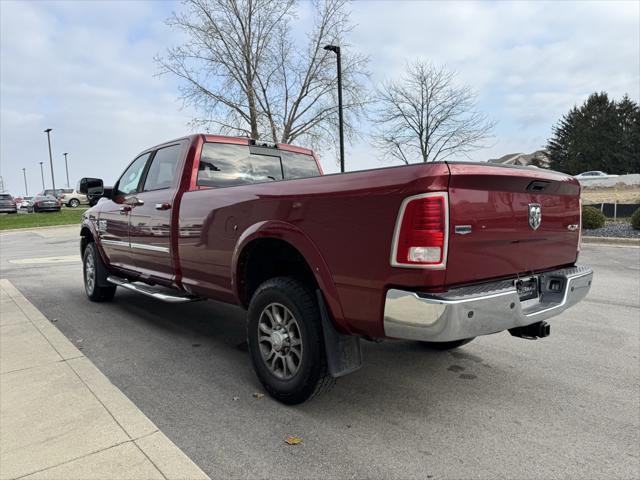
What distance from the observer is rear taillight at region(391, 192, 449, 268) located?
2373mm

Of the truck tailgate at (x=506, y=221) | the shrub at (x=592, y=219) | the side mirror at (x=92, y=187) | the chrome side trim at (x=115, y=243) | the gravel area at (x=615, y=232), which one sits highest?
the side mirror at (x=92, y=187)

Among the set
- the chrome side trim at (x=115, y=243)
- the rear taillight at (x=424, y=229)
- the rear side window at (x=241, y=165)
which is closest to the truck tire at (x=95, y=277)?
the chrome side trim at (x=115, y=243)

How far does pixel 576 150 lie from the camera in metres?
65.4

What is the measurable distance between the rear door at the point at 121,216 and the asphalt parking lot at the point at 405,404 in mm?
756

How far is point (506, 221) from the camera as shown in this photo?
9.02 ft

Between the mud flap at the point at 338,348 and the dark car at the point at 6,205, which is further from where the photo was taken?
the dark car at the point at 6,205

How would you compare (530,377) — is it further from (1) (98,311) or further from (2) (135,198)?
(1) (98,311)

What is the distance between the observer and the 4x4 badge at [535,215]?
9.62 ft

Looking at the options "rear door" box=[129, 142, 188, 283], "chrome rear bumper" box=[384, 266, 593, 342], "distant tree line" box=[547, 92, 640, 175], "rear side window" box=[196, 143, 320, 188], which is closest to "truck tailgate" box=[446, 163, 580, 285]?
"chrome rear bumper" box=[384, 266, 593, 342]

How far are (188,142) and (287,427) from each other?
2848 mm

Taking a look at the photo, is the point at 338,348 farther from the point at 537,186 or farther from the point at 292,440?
the point at 537,186

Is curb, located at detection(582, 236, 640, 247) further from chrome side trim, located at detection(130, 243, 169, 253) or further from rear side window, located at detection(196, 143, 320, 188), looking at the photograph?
chrome side trim, located at detection(130, 243, 169, 253)

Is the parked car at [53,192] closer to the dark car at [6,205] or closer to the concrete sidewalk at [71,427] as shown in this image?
the dark car at [6,205]

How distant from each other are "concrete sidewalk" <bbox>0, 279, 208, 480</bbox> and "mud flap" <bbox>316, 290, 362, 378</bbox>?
94 cm
